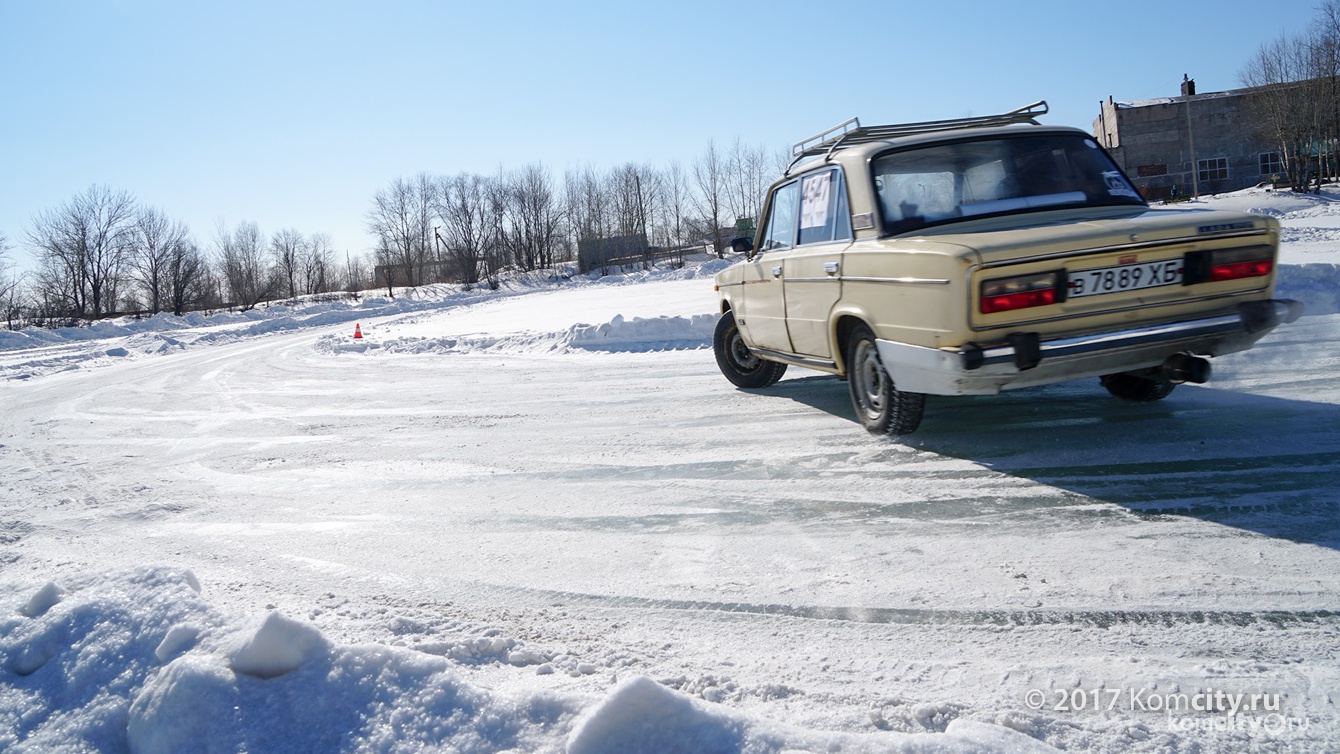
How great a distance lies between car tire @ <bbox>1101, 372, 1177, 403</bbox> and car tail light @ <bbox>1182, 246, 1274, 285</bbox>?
1.39m

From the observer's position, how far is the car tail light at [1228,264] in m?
4.11

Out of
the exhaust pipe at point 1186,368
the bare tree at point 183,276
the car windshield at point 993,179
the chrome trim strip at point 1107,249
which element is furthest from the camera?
the bare tree at point 183,276

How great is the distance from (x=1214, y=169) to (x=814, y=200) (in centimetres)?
6259

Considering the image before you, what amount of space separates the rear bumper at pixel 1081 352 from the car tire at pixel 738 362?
10.5ft

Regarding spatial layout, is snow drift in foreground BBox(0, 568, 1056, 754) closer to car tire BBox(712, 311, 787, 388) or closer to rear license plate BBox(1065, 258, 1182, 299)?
rear license plate BBox(1065, 258, 1182, 299)

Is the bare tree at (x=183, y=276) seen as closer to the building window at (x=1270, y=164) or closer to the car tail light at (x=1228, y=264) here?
Answer: the car tail light at (x=1228, y=264)

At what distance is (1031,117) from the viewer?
583cm

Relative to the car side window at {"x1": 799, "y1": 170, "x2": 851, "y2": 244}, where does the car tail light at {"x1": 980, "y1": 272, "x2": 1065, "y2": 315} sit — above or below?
below

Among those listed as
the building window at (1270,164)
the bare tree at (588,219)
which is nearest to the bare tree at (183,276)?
the bare tree at (588,219)

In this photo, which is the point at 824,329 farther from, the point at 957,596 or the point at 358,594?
the point at 358,594

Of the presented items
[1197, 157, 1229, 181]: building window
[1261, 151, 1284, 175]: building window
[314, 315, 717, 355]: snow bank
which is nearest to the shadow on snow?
[314, 315, 717, 355]: snow bank

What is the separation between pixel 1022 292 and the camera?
13.0ft

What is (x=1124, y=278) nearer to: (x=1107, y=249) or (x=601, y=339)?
(x=1107, y=249)

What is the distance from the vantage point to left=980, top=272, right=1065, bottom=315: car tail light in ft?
12.9
